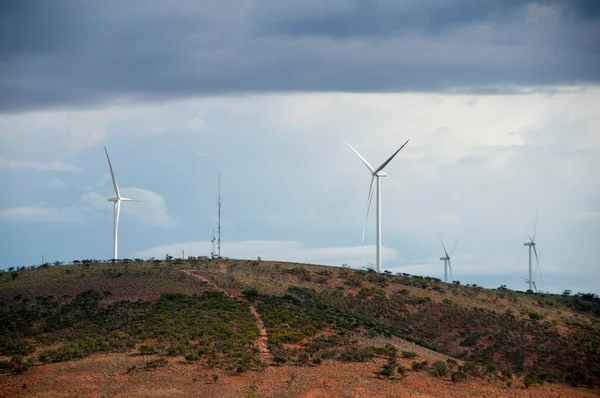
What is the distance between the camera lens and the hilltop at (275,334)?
84.0 metres

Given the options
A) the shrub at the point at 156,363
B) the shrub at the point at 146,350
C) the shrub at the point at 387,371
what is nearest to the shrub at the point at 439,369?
the shrub at the point at 387,371

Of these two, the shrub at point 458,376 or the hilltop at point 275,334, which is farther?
the shrub at point 458,376

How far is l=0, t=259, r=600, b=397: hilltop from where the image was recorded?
84000mm

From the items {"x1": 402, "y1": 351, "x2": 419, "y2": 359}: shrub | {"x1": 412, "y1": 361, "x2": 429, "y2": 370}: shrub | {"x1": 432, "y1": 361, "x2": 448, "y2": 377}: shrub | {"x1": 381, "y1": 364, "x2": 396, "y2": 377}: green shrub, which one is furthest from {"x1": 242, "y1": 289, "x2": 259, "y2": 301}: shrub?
{"x1": 381, "y1": 364, "x2": 396, "y2": 377}: green shrub

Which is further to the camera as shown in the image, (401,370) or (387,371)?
(401,370)

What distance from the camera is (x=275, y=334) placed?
99.7 meters

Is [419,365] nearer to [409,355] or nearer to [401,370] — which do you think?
[401,370]

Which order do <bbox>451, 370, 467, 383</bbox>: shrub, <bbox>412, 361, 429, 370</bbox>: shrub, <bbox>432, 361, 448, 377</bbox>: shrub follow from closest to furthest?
<bbox>451, 370, 467, 383</bbox>: shrub → <bbox>432, 361, 448, 377</bbox>: shrub → <bbox>412, 361, 429, 370</bbox>: shrub

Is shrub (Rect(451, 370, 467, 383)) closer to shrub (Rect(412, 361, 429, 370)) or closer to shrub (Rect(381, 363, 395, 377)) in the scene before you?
shrub (Rect(412, 361, 429, 370))

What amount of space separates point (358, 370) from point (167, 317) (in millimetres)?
27859

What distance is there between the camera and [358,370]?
88375 mm

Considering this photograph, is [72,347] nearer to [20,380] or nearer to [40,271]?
[20,380]

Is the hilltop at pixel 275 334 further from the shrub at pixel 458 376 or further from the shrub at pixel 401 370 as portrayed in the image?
the shrub at pixel 458 376

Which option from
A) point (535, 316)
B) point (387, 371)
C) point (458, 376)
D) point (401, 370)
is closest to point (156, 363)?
point (387, 371)
